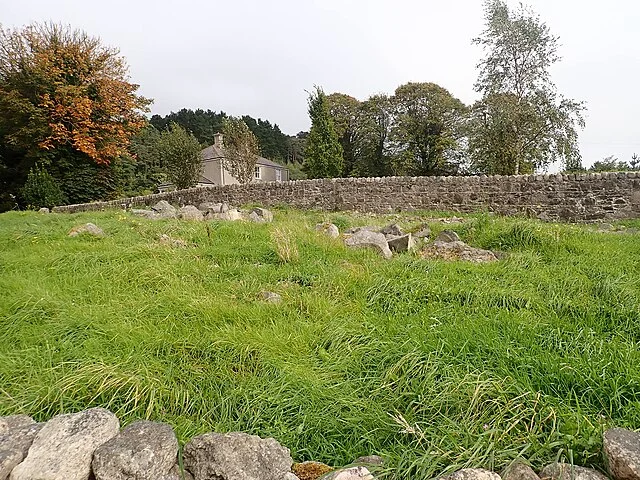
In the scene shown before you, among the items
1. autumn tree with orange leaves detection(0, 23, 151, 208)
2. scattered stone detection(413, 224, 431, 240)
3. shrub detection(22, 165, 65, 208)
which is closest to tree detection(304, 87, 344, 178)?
autumn tree with orange leaves detection(0, 23, 151, 208)

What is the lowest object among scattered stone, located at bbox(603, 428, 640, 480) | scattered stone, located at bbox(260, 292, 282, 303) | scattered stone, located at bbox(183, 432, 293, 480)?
scattered stone, located at bbox(183, 432, 293, 480)

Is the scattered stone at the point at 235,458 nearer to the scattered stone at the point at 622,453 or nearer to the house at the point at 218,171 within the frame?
the scattered stone at the point at 622,453

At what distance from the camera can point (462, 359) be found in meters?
2.31

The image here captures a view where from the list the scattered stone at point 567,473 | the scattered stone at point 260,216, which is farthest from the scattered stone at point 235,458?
the scattered stone at point 260,216

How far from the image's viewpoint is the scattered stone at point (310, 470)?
1597 mm

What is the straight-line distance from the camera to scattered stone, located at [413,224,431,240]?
250 inches

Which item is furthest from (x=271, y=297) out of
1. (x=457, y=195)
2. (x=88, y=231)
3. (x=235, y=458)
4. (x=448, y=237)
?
(x=457, y=195)

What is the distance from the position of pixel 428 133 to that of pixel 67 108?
21.8 meters

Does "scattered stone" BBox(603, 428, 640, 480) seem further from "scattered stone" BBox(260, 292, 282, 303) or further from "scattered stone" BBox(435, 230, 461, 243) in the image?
"scattered stone" BBox(435, 230, 461, 243)

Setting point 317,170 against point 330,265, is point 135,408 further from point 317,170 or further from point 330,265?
Answer: point 317,170

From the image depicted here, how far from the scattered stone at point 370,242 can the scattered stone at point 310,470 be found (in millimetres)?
3291

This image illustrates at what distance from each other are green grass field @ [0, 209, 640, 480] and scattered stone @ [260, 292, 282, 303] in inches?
2.6

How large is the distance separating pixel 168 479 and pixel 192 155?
23.0 meters

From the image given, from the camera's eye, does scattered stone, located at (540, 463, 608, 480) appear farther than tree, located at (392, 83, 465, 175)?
No
